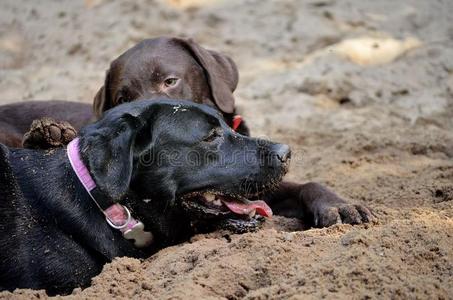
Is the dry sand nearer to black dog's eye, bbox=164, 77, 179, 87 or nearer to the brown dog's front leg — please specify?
the brown dog's front leg

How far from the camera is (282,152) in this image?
3982mm

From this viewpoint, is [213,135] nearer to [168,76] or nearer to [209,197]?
[209,197]

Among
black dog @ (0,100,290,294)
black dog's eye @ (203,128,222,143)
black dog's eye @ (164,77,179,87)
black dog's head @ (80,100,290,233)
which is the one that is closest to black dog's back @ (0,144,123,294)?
black dog @ (0,100,290,294)

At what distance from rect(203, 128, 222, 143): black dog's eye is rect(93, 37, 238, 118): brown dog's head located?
3.80ft

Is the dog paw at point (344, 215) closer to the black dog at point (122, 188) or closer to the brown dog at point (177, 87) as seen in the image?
the brown dog at point (177, 87)

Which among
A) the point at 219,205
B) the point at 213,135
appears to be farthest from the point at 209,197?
the point at 213,135

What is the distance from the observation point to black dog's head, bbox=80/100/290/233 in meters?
3.43

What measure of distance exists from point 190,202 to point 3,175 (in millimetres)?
989

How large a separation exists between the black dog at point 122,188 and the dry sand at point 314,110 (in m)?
0.17

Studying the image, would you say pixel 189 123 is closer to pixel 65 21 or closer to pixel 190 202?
pixel 190 202

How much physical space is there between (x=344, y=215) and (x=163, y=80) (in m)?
1.79

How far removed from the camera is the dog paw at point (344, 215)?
4008mm

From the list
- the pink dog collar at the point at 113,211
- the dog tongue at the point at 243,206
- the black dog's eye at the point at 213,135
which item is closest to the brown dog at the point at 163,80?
the black dog's eye at the point at 213,135

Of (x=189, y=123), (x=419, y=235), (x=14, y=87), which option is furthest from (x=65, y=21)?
(x=419, y=235)
